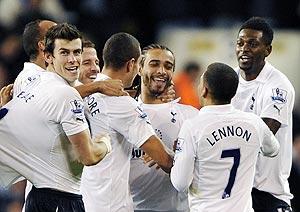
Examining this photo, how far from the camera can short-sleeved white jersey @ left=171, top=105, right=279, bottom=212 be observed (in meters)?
7.68

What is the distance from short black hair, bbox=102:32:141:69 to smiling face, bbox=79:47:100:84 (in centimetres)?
75

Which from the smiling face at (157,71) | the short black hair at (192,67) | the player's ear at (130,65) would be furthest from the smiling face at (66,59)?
the short black hair at (192,67)

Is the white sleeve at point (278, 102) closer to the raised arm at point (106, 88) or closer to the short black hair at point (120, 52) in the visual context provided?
the short black hair at point (120, 52)

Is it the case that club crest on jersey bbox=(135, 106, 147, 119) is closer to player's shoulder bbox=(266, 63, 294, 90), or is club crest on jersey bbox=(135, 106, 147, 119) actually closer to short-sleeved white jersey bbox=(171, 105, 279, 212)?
short-sleeved white jersey bbox=(171, 105, 279, 212)

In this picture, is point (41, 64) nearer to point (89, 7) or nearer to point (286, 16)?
point (89, 7)

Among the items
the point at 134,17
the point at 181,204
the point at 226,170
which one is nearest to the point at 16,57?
the point at 134,17

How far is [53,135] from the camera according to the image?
788 cm

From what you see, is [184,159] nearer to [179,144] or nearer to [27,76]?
[179,144]

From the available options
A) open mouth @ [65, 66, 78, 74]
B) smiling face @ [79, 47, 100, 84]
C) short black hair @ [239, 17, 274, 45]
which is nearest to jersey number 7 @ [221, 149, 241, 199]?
open mouth @ [65, 66, 78, 74]

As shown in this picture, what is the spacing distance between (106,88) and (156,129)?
69 centimetres

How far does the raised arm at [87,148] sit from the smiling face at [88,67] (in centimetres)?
146

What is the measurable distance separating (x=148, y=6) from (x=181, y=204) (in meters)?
7.56

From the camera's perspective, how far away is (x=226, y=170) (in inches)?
303

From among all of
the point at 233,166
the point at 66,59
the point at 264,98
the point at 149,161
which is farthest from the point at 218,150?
the point at 66,59
